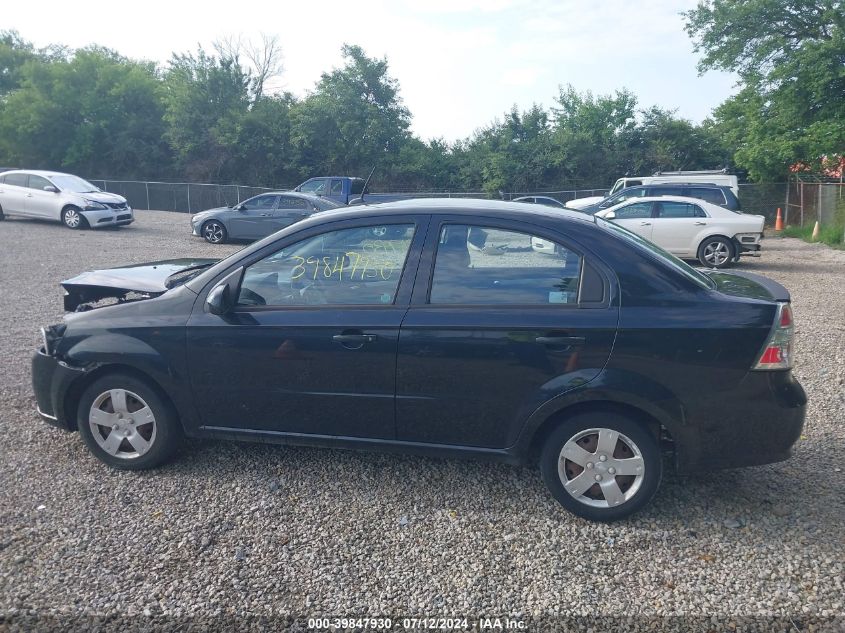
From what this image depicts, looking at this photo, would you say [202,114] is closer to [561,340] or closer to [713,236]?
[713,236]

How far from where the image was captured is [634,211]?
51.7 ft

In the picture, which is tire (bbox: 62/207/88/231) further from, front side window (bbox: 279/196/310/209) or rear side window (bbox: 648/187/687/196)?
rear side window (bbox: 648/187/687/196)

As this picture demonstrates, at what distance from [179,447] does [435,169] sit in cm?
3427

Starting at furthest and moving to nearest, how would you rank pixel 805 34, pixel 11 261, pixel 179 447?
pixel 805 34 < pixel 11 261 < pixel 179 447

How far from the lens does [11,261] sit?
1411cm

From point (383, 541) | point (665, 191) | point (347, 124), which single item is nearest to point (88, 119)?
point (347, 124)

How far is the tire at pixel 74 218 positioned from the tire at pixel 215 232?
363 centimetres

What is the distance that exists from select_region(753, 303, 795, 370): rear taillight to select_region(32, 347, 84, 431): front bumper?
4.04m

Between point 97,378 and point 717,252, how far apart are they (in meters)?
13.7

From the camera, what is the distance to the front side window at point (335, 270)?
4.19 meters

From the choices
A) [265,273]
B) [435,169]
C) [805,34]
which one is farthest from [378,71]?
[265,273]

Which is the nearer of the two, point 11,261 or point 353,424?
point 353,424

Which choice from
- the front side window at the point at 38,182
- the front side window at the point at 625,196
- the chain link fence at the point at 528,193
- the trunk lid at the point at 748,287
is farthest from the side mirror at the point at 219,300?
the chain link fence at the point at 528,193

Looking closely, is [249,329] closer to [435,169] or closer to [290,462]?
[290,462]
